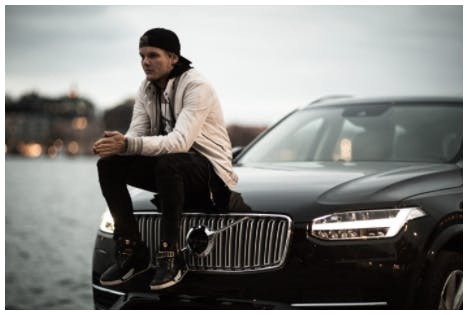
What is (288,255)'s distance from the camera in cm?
413

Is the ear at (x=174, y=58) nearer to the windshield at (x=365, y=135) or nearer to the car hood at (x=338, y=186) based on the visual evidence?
the car hood at (x=338, y=186)

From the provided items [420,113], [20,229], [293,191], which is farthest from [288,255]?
[20,229]

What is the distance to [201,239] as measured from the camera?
436 cm

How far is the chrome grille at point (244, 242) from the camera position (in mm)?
4172

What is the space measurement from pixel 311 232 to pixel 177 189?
0.74m

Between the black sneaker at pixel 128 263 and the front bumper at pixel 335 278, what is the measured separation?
0.47 metres

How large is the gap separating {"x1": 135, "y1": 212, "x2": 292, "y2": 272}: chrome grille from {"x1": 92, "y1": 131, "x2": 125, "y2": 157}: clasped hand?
585 millimetres

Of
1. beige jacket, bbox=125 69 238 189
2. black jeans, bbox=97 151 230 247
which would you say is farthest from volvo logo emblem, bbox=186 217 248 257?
beige jacket, bbox=125 69 238 189

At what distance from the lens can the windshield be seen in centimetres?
554

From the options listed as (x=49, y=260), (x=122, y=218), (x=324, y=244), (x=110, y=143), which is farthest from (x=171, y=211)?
(x=49, y=260)

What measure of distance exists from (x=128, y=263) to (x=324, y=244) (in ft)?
3.69

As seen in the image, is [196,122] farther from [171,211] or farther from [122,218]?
[122,218]

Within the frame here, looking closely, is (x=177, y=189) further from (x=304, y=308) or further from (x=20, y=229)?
(x=20, y=229)

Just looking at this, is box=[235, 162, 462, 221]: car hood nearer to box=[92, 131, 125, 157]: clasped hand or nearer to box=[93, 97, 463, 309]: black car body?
box=[93, 97, 463, 309]: black car body
